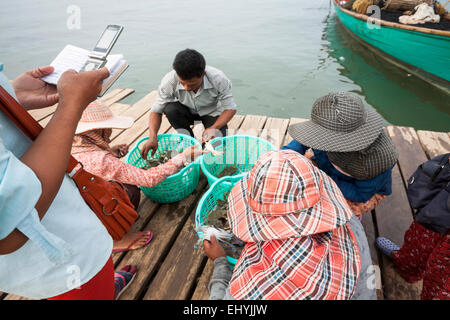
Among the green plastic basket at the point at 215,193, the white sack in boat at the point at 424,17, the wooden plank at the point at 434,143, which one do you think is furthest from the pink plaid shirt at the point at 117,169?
the white sack in boat at the point at 424,17

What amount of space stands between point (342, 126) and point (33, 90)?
1.46m

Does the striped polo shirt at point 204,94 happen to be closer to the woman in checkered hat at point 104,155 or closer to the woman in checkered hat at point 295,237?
the woman in checkered hat at point 104,155

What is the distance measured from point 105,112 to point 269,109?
12.0 feet

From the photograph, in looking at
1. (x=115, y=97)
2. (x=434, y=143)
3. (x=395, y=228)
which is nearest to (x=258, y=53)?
(x=115, y=97)

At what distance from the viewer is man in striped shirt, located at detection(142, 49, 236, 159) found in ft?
7.48

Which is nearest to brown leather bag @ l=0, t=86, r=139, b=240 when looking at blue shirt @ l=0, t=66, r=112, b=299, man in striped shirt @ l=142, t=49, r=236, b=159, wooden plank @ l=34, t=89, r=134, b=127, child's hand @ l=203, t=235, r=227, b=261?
blue shirt @ l=0, t=66, r=112, b=299

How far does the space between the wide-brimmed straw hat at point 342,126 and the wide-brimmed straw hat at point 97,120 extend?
43.1 inches

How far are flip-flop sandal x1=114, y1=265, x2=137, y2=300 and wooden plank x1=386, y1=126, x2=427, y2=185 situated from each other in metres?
2.32

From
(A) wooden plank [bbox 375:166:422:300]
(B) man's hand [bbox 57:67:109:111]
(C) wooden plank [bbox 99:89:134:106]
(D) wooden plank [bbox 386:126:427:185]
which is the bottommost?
(A) wooden plank [bbox 375:166:422:300]

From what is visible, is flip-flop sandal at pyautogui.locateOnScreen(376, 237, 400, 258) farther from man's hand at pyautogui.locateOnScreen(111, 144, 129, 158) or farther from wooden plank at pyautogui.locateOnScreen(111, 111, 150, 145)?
wooden plank at pyautogui.locateOnScreen(111, 111, 150, 145)

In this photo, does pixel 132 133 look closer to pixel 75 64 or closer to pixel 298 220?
pixel 75 64
